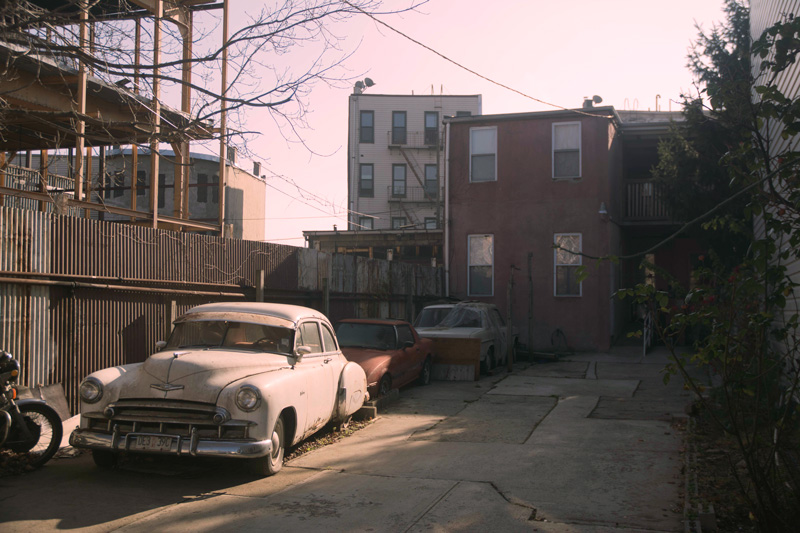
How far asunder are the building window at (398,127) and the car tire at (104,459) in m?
34.2

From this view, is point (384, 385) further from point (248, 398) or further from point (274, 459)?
point (248, 398)

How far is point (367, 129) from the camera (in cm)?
3988

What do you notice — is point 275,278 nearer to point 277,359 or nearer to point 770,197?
point 277,359

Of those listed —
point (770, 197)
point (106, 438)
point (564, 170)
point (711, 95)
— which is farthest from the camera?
point (564, 170)

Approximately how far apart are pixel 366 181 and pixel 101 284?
3144 centimetres

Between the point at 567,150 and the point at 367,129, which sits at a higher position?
the point at 367,129

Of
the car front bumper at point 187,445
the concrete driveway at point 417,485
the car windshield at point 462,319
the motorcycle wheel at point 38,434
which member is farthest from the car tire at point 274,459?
the car windshield at point 462,319

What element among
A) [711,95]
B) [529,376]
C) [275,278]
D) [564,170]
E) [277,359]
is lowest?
[529,376]

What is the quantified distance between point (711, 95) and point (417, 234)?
2027cm

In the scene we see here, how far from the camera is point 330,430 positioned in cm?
933

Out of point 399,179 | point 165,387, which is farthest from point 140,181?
point 399,179

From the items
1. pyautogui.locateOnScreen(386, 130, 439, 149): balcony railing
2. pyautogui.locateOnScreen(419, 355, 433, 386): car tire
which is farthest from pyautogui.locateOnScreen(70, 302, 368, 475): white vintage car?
pyautogui.locateOnScreen(386, 130, 439, 149): balcony railing

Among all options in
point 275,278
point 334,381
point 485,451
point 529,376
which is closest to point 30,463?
point 334,381

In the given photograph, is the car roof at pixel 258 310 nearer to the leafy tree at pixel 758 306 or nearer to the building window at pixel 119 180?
the building window at pixel 119 180
